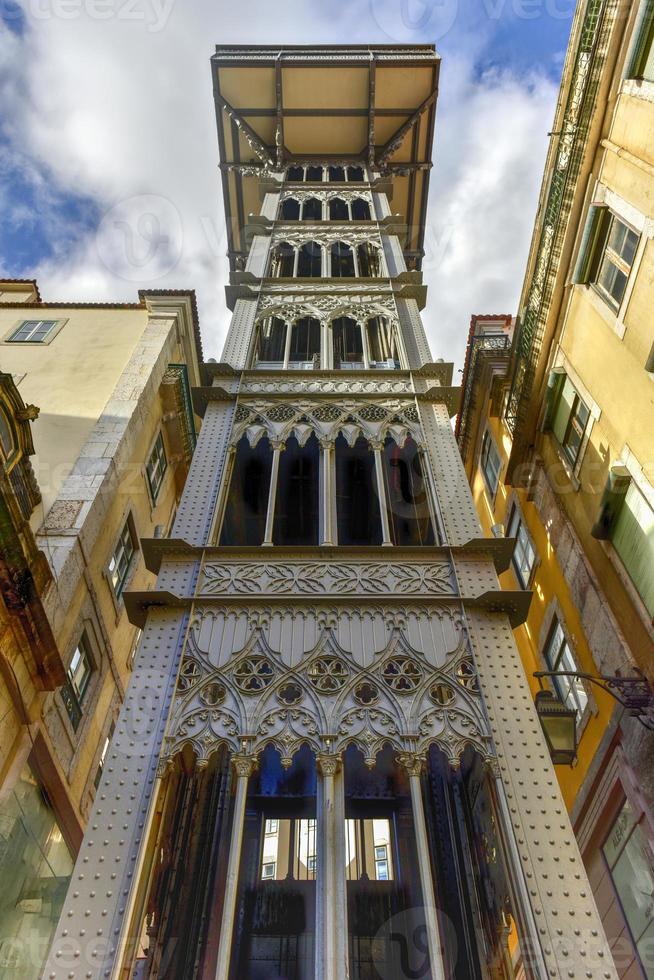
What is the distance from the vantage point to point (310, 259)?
22.2m

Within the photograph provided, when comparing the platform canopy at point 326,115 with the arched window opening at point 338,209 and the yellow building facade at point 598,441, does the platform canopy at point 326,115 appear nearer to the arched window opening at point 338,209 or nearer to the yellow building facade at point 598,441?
the arched window opening at point 338,209

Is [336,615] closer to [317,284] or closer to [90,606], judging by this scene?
[90,606]

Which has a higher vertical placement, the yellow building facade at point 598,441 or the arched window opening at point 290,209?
the arched window opening at point 290,209

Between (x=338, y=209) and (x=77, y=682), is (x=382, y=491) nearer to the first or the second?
(x=77, y=682)

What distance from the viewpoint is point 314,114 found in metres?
30.9

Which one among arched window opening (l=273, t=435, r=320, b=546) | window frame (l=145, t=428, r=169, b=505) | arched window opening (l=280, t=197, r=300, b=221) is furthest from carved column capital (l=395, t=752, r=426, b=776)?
arched window opening (l=280, t=197, r=300, b=221)

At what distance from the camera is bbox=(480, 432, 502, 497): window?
63.6 ft

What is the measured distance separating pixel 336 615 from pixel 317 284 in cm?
1251

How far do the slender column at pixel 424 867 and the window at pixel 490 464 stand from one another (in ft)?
43.0

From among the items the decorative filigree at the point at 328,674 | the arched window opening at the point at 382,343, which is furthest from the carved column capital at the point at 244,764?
the arched window opening at the point at 382,343

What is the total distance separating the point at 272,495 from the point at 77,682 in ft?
19.1

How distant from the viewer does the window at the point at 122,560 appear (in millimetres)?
14829

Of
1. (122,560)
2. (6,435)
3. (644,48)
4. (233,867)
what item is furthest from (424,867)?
(644,48)

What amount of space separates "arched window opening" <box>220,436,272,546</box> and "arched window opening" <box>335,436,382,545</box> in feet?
4.84
